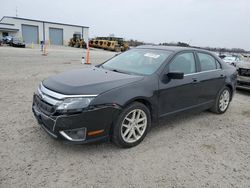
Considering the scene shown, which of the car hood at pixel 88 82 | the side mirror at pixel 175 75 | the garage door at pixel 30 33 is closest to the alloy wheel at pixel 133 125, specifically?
the car hood at pixel 88 82

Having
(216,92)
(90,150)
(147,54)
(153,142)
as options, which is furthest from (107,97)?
(216,92)

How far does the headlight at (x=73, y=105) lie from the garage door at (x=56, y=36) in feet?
169

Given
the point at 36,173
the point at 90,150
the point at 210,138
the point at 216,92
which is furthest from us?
the point at 216,92

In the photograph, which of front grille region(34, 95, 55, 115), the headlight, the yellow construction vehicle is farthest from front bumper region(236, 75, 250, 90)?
the yellow construction vehicle

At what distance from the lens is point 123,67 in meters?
4.02

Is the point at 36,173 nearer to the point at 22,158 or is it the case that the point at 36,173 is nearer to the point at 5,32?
the point at 22,158

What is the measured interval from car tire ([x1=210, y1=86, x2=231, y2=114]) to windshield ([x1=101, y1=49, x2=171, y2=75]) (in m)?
1.87

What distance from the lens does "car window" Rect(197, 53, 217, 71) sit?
14.9ft

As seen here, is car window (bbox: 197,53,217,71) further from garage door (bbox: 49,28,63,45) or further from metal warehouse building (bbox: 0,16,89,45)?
garage door (bbox: 49,28,63,45)

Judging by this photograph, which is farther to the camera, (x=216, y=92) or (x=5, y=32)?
(x=5, y=32)

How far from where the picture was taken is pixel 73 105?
9.32ft

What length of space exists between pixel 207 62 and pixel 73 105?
3182 millimetres

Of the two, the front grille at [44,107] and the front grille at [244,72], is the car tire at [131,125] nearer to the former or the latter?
the front grille at [44,107]

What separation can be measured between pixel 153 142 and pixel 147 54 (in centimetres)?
166
